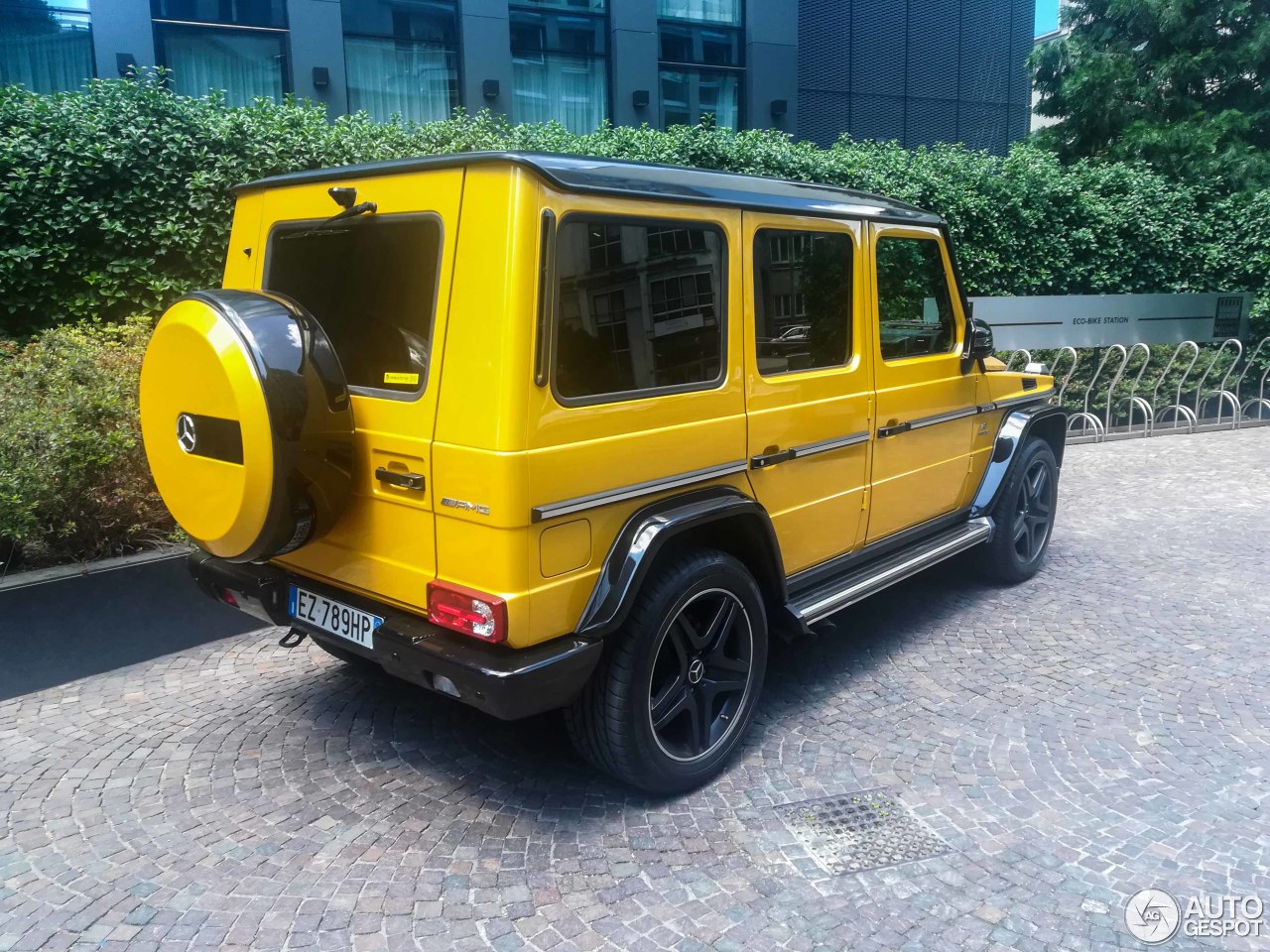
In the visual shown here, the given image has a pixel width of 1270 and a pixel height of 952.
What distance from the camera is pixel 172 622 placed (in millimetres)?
4703

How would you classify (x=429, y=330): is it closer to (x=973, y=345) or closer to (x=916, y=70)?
(x=973, y=345)

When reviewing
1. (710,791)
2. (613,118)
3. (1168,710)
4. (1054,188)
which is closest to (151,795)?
(710,791)

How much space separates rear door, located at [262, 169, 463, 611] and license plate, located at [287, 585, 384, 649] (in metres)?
0.09

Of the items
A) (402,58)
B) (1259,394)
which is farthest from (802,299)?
(1259,394)

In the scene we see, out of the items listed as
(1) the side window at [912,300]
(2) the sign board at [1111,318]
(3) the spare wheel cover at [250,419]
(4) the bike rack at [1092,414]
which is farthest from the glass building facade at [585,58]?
(3) the spare wheel cover at [250,419]

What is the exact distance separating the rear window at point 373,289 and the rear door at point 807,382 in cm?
128

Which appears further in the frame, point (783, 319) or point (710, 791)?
point (783, 319)

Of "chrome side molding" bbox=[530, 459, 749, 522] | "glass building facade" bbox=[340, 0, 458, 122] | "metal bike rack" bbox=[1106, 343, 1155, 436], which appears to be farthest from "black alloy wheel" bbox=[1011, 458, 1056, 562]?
"glass building facade" bbox=[340, 0, 458, 122]

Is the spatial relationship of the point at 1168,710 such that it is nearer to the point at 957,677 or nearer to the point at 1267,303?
the point at 957,677

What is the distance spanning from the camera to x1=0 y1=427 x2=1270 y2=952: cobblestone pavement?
109 inches

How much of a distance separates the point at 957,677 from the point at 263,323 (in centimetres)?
349

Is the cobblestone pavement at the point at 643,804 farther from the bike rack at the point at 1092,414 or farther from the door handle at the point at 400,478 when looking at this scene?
the bike rack at the point at 1092,414

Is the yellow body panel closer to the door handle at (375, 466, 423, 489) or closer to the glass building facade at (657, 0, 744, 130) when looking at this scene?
the door handle at (375, 466, 423, 489)

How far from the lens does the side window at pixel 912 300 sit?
452 centimetres
